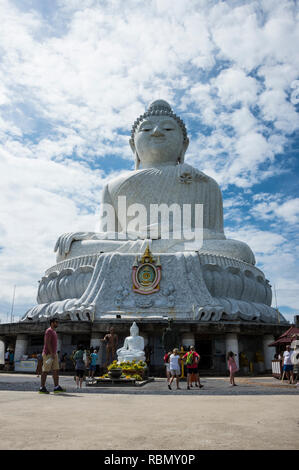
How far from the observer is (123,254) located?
661 inches

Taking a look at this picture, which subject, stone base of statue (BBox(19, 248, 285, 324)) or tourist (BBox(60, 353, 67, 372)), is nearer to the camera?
tourist (BBox(60, 353, 67, 372))

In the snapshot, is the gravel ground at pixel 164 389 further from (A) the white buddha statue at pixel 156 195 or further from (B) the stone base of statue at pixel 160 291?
(A) the white buddha statue at pixel 156 195

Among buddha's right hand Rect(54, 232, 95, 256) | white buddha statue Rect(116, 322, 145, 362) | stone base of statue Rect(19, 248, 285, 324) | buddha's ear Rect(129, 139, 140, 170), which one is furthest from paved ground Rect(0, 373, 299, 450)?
buddha's ear Rect(129, 139, 140, 170)

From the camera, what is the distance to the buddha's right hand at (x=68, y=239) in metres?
18.3

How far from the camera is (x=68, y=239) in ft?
60.4

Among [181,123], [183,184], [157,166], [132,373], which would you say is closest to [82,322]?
[132,373]

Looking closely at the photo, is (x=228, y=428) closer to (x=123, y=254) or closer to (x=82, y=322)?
(x=82, y=322)

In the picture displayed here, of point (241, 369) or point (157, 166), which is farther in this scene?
point (157, 166)

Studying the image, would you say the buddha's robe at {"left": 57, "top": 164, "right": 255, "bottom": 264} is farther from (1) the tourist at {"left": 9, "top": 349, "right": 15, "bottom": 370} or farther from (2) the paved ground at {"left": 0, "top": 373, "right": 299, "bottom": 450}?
(2) the paved ground at {"left": 0, "top": 373, "right": 299, "bottom": 450}

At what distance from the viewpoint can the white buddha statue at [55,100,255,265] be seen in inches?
707

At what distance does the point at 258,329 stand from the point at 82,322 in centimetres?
658

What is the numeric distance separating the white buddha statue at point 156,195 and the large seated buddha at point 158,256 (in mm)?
51

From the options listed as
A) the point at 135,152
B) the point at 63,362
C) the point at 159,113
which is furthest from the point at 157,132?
the point at 63,362
